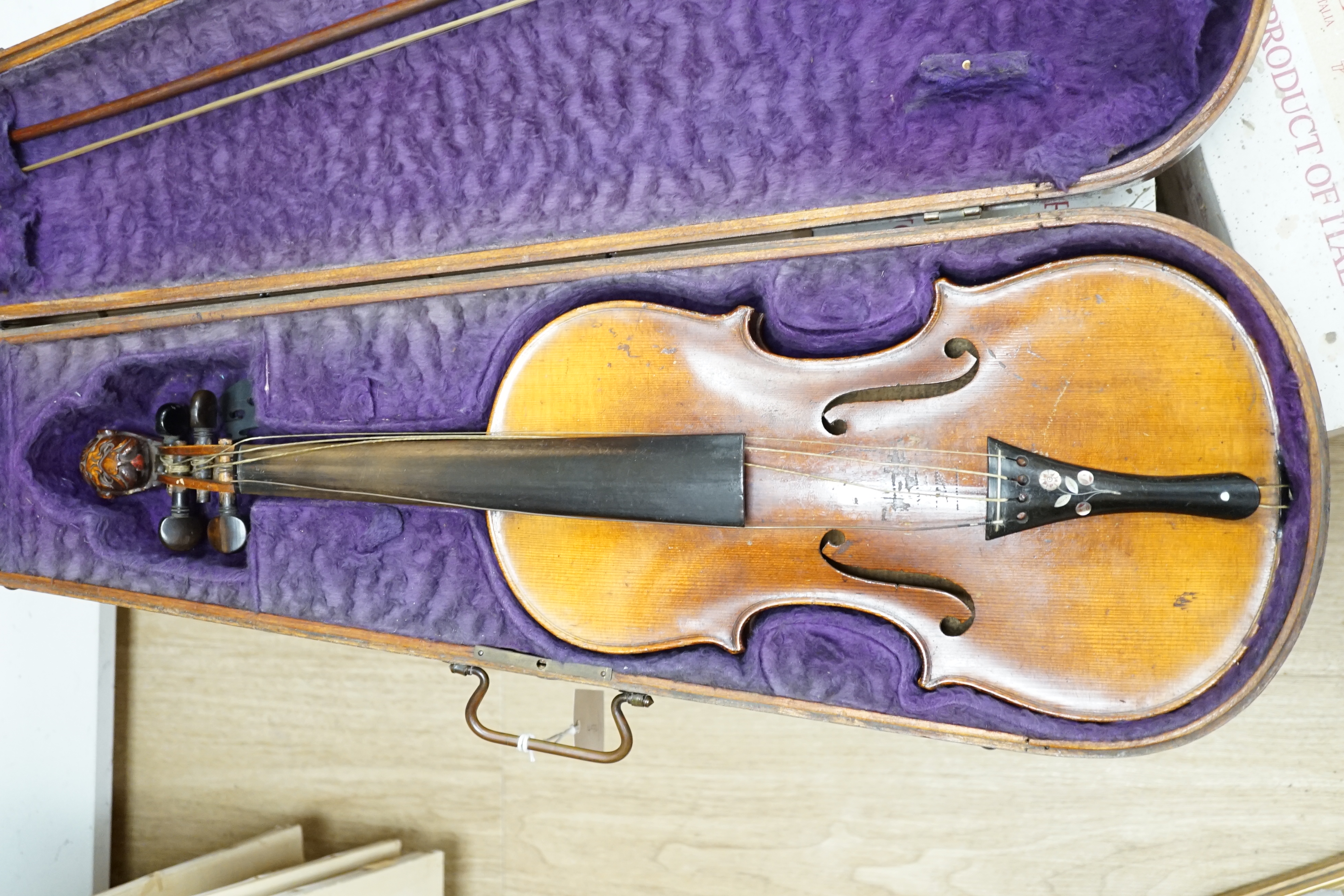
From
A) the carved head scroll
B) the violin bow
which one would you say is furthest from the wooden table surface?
the violin bow

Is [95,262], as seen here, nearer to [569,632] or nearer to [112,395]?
[112,395]

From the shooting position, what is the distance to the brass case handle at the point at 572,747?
1479mm

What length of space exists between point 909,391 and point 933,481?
0.48 ft

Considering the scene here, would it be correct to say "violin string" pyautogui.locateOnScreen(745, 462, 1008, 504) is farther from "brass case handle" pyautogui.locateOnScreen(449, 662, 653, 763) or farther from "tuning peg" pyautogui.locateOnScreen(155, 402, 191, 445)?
"tuning peg" pyautogui.locateOnScreen(155, 402, 191, 445)

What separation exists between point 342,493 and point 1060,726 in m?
1.25

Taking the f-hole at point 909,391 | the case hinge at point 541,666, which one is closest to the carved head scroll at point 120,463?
the case hinge at point 541,666

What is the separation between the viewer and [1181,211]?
5.06 feet

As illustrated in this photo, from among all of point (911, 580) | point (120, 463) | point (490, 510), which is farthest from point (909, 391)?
point (120, 463)

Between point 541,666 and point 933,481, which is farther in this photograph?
point 541,666

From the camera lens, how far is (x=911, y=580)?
1340 millimetres

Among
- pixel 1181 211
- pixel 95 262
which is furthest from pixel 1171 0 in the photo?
pixel 95 262

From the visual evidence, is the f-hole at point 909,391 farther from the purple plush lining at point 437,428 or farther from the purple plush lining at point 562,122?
the purple plush lining at point 562,122

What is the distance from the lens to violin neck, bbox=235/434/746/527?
1.30m

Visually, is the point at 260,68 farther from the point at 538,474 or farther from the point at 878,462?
the point at 878,462
